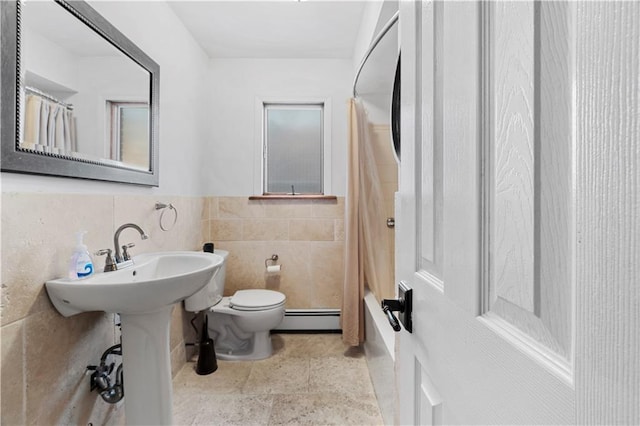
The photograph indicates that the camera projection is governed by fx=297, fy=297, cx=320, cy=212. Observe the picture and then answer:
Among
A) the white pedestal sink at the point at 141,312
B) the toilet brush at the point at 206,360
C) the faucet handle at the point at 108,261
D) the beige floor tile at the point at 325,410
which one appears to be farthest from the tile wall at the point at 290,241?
the faucet handle at the point at 108,261

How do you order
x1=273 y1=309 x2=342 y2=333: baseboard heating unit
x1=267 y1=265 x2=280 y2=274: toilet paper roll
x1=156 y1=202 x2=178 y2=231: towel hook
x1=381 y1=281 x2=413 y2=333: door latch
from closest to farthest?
x1=381 y1=281 x2=413 y2=333: door latch, x1=156 y1=202 x2=178 y2=231: towel hook, x1=267 y1=265 x2=280 y2=274: toilet paper roll, x1=273 y1=309 x2=342 y2=333: baseboard heating unit

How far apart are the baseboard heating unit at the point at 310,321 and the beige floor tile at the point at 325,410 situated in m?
0.83

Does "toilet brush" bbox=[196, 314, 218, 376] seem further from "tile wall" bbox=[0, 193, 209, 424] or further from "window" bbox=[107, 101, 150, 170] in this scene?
"window" bbox=[107, 101, 150, 170]

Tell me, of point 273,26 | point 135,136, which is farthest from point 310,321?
point 273,26

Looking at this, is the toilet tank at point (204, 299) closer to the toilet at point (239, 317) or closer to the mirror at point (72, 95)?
the toilet at point (239, 317)

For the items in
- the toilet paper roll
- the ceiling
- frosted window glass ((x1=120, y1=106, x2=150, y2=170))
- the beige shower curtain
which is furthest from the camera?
the toilet paper roll

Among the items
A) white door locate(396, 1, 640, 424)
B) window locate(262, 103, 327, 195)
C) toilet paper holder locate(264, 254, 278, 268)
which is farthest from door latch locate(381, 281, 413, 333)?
window locate(262, 103, 327, 195)

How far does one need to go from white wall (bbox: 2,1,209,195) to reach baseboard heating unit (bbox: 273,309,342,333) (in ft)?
4.34

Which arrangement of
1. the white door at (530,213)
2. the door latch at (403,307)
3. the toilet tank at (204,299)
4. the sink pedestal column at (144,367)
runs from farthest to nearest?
1. the toilet tank at (204,299)
2. the sink pedestal column at (144,367)
3. the door latch at (403,307)
4. the white door at (530,213)

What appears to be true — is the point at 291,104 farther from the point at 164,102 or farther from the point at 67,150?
the point at 67,150

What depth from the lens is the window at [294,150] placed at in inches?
107

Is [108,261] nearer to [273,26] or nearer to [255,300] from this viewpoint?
[255,300]

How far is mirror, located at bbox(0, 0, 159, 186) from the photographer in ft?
3.04

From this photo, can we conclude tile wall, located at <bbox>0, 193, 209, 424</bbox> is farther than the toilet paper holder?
No
